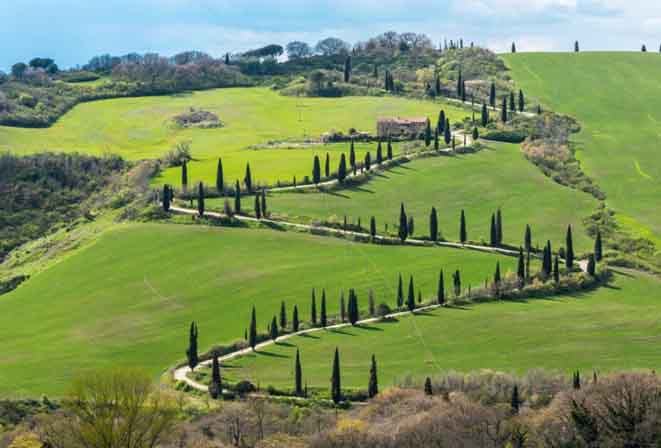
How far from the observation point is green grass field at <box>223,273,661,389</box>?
120 m

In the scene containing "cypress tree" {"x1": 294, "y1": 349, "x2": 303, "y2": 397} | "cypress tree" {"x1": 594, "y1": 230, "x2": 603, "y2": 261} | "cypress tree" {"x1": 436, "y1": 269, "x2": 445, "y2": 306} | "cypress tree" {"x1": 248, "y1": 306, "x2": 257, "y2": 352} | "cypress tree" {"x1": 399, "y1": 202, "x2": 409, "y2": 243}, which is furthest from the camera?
"cypress tree" {"x1": 399, "y1": 202, "x2": 409, "y2": 243}

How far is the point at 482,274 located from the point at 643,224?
34.6 metres

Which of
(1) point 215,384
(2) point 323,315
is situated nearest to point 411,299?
(2) point 323,315

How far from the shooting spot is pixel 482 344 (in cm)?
12650

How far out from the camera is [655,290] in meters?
147

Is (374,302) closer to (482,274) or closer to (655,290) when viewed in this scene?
(482,274)

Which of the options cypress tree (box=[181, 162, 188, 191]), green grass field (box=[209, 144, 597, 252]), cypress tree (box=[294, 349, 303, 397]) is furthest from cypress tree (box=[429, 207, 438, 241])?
cypress tree (box=[294, 349, 303, 397])

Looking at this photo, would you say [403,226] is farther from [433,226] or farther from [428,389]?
[428,389]

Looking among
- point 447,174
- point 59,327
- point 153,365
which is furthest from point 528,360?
point 447,174

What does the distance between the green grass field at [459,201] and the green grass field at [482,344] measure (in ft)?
83.4

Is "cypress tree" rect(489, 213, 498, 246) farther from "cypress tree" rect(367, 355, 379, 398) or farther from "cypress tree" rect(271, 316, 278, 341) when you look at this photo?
"cypress tree" rect(367, 355, 379, 398)

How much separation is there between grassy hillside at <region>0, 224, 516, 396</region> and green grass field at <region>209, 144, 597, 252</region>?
9.92 metres

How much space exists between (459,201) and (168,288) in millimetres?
44083

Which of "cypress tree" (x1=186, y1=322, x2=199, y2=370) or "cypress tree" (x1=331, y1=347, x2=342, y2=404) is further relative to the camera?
"cypress tree" (x1=186, y1=322, x2=199, y2=370)
